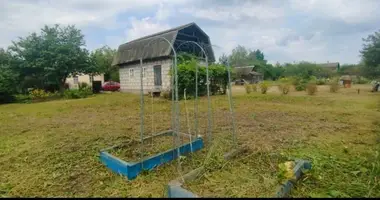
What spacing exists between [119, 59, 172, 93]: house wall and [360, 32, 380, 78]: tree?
15338mm

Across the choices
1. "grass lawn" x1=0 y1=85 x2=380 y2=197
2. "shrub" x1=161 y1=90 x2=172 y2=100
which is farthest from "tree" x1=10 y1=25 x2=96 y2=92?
"grass lawn" x1=0 y1=85 x2=380 y2=197

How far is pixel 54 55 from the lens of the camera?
15.5 meters

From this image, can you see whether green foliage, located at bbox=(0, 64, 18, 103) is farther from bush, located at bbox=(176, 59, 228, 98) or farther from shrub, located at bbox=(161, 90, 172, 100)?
bush, located at bbox=(176, 59, 228, 98)

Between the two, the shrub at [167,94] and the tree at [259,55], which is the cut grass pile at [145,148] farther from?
the tree at [259,55]

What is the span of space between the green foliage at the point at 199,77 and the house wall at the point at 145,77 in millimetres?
1926

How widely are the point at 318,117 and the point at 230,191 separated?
5.20m

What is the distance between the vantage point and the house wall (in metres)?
14.0

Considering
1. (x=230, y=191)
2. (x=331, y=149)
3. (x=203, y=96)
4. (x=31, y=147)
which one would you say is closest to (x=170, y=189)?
(x=230, y=191)

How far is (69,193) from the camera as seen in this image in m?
2.54

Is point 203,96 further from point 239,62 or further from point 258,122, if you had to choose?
point 239,62

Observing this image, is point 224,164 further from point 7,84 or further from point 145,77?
point 7,84

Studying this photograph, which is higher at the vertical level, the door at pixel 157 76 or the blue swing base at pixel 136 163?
the door at pixel 157 76

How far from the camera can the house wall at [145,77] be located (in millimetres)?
14031

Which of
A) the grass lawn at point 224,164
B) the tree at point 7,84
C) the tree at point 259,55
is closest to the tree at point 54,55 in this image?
the tree at point 7,84
